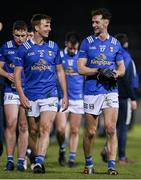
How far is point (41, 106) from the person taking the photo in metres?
14.3

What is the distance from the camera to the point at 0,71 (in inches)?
594

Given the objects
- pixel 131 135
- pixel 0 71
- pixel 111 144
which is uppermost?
pixel 0 71

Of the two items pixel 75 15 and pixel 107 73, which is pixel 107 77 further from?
pixel 75 15

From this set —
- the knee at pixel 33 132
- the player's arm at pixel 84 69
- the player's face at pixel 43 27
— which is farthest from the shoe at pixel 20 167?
the player's face at pixel 43 27

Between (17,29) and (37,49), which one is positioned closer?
(37,49)

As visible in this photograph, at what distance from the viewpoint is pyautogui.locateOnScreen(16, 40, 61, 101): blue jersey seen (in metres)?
14.3

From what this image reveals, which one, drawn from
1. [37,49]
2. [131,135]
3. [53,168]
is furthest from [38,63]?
[131,135]

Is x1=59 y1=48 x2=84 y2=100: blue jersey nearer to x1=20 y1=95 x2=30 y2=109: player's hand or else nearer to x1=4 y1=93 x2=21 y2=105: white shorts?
x1=4 y1=93 x2=21 y2=105: white shorts

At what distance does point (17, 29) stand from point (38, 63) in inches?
46.1

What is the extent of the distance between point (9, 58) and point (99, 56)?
5.40 feet

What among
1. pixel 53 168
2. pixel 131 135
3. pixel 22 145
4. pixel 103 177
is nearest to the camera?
pixel 103 177

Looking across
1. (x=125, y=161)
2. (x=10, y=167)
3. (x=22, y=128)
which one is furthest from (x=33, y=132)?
(x=125, y=161)

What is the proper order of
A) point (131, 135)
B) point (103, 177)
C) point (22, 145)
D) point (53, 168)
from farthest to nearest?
point (131, 135)
point (53, 168)
point (22, 145)
point (103, 177)

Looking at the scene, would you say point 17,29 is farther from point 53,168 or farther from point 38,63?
point 53,168
